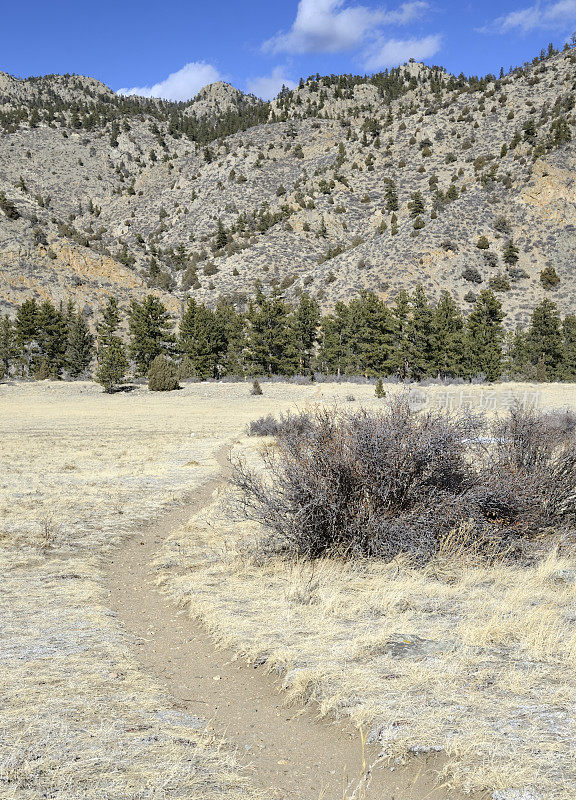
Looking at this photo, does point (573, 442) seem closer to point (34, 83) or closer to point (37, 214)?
point (37, 214)

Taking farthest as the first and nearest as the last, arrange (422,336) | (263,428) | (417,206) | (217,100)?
1. (217,100)
2. (417,206)
3. (422,336)
4. (263,428)

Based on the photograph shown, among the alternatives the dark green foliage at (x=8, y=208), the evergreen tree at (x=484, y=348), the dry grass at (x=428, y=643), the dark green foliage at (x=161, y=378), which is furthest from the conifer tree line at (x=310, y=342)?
the dry grass at (x=428, y=643)

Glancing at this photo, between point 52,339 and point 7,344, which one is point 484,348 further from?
point 7,344

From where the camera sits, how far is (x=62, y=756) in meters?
3.45

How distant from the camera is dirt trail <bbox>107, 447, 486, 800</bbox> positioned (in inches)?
140

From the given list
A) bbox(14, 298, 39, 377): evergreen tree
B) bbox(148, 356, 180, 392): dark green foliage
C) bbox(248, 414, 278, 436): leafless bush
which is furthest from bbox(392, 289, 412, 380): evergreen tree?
bbox(14, 298, 39, 377): evergreen tree

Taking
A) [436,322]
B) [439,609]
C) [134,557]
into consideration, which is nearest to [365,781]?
[439,609]

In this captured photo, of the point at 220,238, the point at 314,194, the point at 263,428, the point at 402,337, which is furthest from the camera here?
the point at 314,194

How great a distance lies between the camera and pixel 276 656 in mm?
5082

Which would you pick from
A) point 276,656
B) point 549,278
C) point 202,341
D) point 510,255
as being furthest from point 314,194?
point 276,656

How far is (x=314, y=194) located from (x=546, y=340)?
144 feet

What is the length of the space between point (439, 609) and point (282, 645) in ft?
6.14

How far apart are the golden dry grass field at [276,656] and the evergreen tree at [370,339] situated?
39839mm

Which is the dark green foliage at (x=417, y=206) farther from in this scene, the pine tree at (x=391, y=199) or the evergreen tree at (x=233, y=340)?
the evergreen tree at (x=233, y=340)
